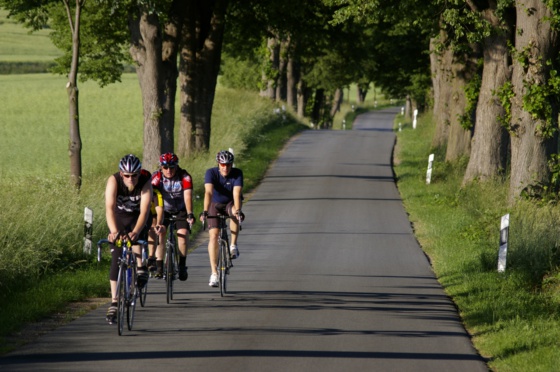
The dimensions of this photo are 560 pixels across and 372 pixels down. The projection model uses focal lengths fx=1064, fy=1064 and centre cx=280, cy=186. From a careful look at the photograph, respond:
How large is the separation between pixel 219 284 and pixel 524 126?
9008mm

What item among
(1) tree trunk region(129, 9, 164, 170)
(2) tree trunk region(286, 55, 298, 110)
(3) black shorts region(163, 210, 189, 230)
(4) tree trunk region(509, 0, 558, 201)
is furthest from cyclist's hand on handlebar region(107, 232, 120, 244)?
(2) tree trunk region(286, 55, 298, 110)

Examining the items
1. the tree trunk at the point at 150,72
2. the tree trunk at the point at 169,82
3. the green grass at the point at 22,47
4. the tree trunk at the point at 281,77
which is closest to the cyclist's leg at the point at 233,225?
the tree trunk at the point at 150,72

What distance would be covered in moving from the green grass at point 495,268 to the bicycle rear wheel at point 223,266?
301 cm

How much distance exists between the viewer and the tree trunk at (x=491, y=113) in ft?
80.2

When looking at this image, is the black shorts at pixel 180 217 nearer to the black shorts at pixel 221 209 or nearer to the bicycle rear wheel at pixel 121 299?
the black shorts at pixel 221 209

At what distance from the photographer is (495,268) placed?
16.0 meters

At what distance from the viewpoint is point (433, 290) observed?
14633 millimetres

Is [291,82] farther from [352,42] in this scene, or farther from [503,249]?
[503,249]

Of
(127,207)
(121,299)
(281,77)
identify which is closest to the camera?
(121,299)

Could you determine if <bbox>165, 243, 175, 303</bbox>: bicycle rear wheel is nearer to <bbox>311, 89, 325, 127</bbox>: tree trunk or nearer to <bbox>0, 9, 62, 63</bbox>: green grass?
<bbox>311, 89, 325, 127</bbox>: tree trunk

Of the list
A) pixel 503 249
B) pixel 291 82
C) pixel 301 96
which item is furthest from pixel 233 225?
pixel 301 96

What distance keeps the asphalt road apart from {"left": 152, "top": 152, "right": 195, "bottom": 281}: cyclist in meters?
0.58

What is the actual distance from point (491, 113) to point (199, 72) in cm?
1058

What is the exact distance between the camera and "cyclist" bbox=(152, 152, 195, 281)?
44.0 feet
